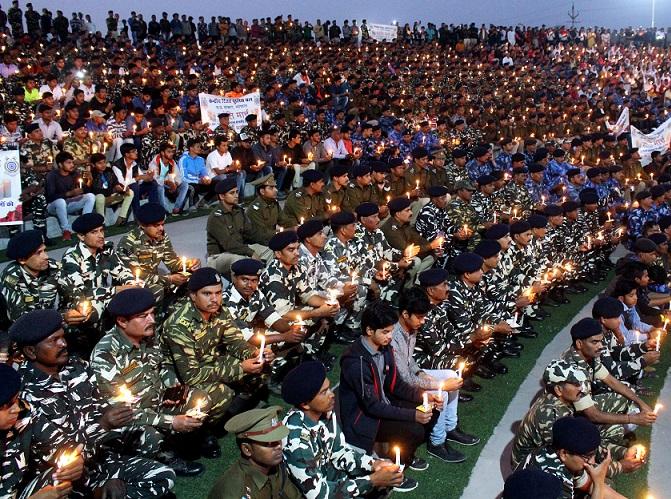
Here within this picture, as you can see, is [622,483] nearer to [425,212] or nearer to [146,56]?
[425,212]

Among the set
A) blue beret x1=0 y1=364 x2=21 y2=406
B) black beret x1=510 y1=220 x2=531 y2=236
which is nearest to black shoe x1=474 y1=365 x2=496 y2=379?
black beret x1=510 y1=220 x2=531 y2=236

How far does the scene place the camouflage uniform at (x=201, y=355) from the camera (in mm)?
5395

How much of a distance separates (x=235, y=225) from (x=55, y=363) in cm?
475

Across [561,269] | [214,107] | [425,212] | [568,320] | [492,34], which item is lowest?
[568,320]

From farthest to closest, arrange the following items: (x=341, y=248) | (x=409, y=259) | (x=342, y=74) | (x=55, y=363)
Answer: (x=342, y=74) → (x=409, y=259) → (x=341, y=248) → (x=55, y=363)

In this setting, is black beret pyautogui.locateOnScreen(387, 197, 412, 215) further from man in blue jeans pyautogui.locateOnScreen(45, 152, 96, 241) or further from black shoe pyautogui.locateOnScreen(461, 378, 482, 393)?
man in blue jeans pyautogui.locateOnScreen(45, 152, 96, 241)

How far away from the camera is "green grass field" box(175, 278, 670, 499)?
5.37 metres

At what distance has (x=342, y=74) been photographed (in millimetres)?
23750

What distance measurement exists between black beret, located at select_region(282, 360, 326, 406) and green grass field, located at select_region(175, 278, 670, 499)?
1.54m

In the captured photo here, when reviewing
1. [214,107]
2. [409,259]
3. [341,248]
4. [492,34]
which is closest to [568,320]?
[409,259]

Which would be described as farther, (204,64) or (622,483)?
(204,64)

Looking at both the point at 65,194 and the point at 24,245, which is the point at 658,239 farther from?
the point at 65,194

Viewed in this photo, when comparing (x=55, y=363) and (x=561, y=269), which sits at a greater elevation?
(x=55, y=363)

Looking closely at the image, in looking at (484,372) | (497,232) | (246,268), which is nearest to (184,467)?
(246,268)
